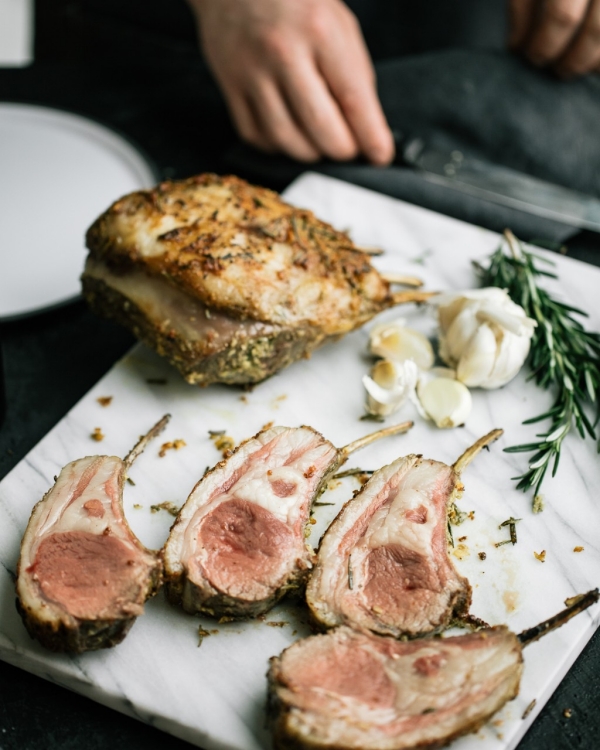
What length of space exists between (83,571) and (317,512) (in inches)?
25.5

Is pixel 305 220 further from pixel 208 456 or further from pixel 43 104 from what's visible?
pixel 43 104

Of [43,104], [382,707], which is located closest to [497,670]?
[382,707]

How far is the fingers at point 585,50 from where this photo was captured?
3.58m

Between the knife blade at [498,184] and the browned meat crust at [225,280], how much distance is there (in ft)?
3.14

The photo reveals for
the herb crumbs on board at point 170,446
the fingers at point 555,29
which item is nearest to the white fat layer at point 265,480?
the herb crumbs on board at point 170,446

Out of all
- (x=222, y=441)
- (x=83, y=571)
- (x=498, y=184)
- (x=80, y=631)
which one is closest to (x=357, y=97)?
(x=498, y=184)

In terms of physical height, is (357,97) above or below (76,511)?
above

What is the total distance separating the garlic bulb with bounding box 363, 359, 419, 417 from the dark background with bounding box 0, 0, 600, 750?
0.84 metres

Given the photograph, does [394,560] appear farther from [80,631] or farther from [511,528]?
[80,631]

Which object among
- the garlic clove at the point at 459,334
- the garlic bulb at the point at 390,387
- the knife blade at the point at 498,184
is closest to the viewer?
the garlic bulb at the point at 390,387

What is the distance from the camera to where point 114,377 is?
8.60 feet

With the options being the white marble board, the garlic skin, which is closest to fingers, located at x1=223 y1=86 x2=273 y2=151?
the white marble board

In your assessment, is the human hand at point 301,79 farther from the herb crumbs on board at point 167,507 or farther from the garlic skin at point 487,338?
the herb crumbs on board at point 167,507

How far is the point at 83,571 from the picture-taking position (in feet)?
6.33
